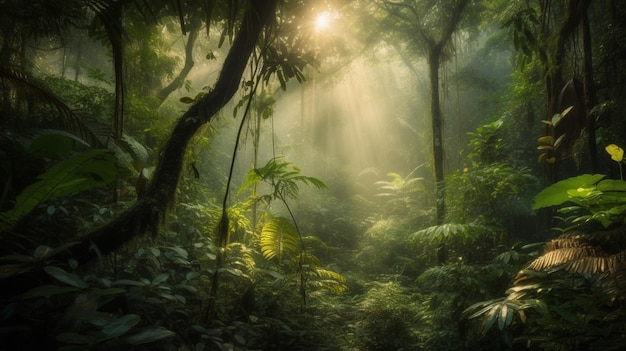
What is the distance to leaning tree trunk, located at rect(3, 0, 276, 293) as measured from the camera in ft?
6.47

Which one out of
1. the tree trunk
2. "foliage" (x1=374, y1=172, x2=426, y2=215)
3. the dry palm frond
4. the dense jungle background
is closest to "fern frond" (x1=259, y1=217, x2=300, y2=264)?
the dense jungle background

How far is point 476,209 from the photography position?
473cm

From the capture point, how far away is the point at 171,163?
8.26 ft

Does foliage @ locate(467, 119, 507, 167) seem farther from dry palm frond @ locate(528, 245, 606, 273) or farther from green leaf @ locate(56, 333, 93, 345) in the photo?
green leaf @ locate(56, 333, 93, 345)

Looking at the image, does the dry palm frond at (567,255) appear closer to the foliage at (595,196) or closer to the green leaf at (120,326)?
the foliage at (595,196)

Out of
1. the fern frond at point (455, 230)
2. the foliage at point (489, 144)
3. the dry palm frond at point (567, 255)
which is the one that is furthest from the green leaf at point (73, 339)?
the foliage at point (489, 144)

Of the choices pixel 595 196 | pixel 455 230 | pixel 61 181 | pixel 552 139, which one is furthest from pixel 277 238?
pixel 552 139

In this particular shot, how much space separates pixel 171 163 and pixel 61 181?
2.38 ft

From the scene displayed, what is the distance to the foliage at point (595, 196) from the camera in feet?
6.89

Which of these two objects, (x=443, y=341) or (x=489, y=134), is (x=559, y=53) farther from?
(x=443, y=341)

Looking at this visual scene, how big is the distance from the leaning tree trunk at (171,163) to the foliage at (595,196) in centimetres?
248

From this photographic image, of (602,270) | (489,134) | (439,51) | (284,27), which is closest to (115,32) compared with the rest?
(284,27)

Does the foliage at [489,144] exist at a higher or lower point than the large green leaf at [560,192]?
higher

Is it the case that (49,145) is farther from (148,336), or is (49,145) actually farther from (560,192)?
(560,192)
